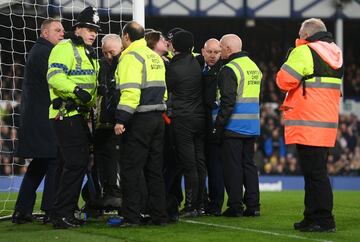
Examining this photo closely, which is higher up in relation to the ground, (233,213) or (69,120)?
(69,120)

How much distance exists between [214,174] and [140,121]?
2.05 m

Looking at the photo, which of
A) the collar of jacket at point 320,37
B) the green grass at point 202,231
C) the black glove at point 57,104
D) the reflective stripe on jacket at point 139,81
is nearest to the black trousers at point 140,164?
the reflective stripe on jacket at point 139,81

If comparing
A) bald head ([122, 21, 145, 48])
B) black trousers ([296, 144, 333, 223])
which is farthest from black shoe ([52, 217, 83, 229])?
black trousers ([296, 144, 333, 223])

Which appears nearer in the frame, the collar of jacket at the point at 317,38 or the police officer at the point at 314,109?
the police officer at the point at 314,109

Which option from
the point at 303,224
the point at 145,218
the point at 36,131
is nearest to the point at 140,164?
the point at 145,218

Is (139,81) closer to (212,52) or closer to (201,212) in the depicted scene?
(212,52)

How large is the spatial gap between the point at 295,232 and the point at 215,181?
7.27 feet

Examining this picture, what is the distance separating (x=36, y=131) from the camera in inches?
388

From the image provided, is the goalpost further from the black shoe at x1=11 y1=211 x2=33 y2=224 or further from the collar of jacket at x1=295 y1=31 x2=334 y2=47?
the collar of jacket at x1=295 y1=31 x2=334 y2=47

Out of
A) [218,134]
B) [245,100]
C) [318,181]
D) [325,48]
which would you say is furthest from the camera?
[245,100]

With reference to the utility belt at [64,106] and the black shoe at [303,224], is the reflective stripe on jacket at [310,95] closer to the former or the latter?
the black shoe at [303,224]

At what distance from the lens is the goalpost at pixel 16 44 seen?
12.8m

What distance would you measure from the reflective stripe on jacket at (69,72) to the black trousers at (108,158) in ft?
2.55

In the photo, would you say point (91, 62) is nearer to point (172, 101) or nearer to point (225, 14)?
point (172, 101)
